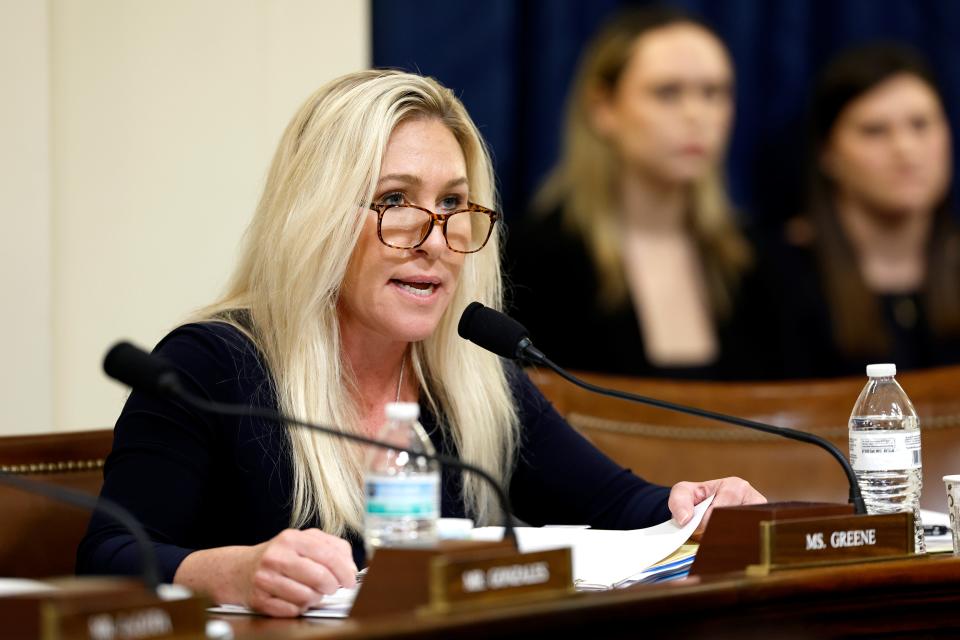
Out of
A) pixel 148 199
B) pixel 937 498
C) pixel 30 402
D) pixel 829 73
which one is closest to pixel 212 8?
pixel 148 199

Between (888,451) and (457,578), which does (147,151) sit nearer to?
(888,451)

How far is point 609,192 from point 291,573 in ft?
5.47

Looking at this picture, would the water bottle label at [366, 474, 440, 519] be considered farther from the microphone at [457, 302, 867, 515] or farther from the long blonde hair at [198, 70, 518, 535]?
the long blonde hair at [198, 70, 518, 535]

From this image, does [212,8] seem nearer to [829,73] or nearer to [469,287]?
[469,287]

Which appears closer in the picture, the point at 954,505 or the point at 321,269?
the point at 954,505

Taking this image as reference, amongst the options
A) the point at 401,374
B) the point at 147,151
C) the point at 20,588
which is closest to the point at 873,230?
the point at 401,374

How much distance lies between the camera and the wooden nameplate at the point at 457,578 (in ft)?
3.63

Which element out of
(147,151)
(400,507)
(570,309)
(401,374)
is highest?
(147,151)

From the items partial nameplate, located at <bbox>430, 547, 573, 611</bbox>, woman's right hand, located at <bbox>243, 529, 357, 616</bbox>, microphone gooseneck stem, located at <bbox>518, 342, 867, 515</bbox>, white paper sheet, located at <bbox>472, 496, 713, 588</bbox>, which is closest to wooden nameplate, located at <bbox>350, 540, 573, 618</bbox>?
partial nameplate, located at <bbox>430, 547, 573, 611</bbox>

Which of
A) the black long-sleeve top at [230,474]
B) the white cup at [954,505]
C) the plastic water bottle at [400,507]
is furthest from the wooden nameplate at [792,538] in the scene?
the black long-sleeve top at [230,474]

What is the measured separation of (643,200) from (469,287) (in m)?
0.77

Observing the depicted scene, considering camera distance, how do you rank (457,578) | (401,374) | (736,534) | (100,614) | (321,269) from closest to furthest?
1. (100,614)
2. (457,578)
3. (736,534)
4. (321,269)
5. (401,374)

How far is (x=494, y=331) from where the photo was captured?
5.53 ft

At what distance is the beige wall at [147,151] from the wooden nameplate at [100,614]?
1.48m
